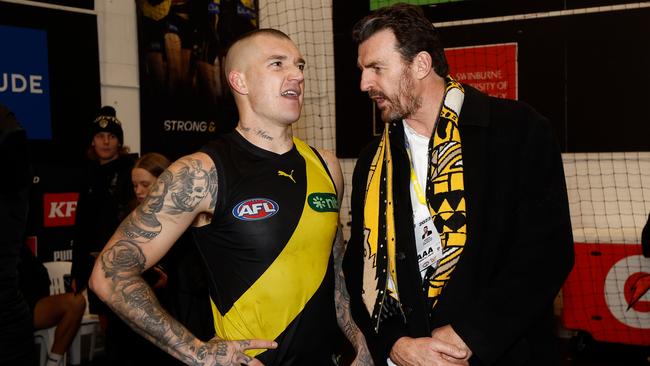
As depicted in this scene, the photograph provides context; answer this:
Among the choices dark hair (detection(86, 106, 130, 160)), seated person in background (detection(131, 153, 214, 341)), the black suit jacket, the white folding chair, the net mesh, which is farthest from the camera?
the net mesh

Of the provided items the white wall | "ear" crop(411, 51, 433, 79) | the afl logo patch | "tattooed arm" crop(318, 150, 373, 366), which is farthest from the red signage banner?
the afl logo patch

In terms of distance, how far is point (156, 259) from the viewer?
1980mm

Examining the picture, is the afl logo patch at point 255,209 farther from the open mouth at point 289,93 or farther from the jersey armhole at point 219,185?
the open mouth at point 289,93

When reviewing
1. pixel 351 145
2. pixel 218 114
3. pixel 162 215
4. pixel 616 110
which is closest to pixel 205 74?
pixel 218 114

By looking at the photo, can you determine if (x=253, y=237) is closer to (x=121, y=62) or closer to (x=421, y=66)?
(x=421, y=66)

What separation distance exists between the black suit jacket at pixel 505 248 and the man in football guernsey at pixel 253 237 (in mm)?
310

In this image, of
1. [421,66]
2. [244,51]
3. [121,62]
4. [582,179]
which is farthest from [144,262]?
[582,179]

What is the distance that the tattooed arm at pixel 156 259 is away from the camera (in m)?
1.91

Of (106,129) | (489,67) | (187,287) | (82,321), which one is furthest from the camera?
(489,67)

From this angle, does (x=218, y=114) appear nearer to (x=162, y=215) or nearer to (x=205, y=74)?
(x=205, y=74)

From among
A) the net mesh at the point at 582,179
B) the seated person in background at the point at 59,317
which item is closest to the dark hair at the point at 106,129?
the seated person in background at the point at 59,317

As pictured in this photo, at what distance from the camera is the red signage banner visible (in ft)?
20.7

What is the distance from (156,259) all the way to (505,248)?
1.02m

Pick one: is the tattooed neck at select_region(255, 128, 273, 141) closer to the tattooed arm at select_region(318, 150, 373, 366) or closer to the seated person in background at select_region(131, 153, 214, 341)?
the tattooed arm at select_region(318, 150, 373, 366)
